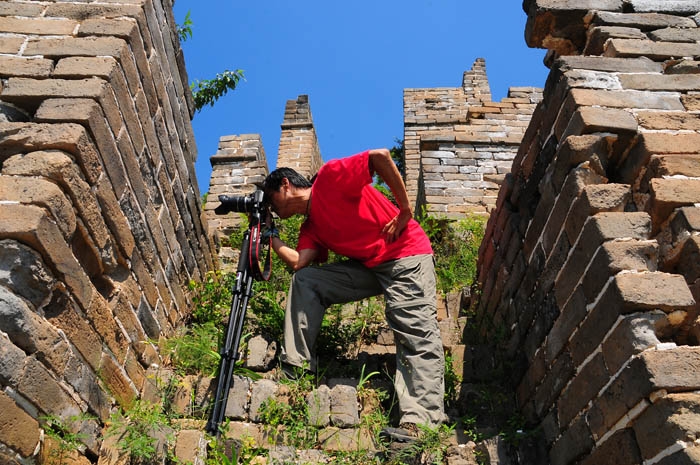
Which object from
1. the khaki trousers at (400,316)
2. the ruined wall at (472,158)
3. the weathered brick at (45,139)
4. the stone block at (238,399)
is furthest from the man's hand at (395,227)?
the ruined wall at (472,158)

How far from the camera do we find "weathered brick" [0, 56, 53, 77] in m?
3.25

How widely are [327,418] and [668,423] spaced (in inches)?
69.0

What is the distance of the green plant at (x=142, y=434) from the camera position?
116 inches

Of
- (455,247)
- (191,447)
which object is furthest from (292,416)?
(455,247)

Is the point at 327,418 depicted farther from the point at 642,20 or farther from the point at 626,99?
the point at 642,20

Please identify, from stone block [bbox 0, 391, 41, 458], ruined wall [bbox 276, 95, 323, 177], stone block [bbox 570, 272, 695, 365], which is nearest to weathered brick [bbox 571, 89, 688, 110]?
stone block [bbox 570, 272, 695, 365]

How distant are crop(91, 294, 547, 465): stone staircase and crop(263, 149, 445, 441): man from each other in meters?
0.21

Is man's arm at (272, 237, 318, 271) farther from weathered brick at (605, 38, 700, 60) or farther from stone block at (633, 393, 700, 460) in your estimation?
stone block at (633, 393, 700, 460)

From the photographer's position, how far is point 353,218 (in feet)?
13.2

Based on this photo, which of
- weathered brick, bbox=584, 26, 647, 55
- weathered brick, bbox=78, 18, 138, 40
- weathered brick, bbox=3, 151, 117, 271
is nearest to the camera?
weathered brick, bbox=3, 151, 117, 271

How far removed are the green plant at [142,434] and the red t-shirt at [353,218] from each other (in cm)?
146

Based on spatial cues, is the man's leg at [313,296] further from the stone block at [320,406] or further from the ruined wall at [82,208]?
the ruined wall at [82,208]

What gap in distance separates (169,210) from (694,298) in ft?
10.3

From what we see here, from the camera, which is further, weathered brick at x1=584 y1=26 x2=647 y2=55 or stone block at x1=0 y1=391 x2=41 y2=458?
weathered brick at x1=584 y1=26 x2=647 y2=55
